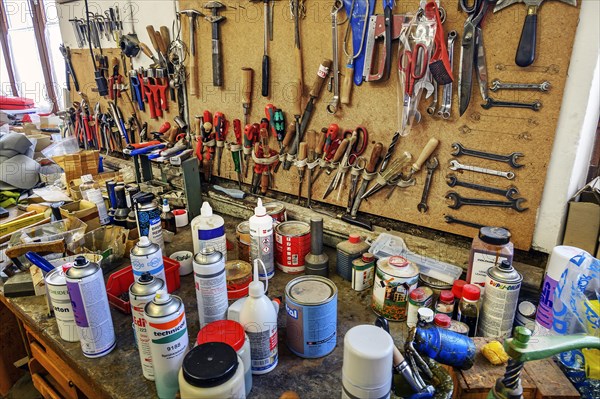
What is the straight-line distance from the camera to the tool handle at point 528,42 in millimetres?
925

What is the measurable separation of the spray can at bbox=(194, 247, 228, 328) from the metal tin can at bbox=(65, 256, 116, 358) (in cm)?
21

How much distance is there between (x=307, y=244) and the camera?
1.19 metres

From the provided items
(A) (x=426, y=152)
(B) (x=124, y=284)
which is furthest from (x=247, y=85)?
(B) (x=124, y=284)

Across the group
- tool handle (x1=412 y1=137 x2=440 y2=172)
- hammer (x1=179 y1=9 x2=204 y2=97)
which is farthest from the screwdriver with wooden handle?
hammer (x1=179 y1=9 x2=204 y2=97)

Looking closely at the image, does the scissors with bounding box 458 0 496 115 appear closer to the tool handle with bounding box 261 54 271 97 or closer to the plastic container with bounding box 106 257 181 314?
the tool handle with bounding box 261 54 271 97

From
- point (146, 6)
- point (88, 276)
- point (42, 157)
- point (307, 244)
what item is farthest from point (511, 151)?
point (42, 157)

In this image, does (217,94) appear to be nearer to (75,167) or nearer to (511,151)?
(75,167)

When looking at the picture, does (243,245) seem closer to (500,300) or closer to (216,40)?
(500,300)

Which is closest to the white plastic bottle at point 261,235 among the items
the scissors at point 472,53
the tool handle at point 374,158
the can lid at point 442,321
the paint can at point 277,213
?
the paint can at point 277,213

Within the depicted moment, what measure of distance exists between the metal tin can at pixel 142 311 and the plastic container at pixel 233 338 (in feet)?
Result: 0.43

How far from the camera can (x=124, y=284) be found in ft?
3.63

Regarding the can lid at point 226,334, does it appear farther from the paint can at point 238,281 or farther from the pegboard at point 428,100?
the pegboard at point 428,100

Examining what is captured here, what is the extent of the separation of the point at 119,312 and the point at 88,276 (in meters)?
0.26

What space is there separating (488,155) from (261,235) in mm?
669
